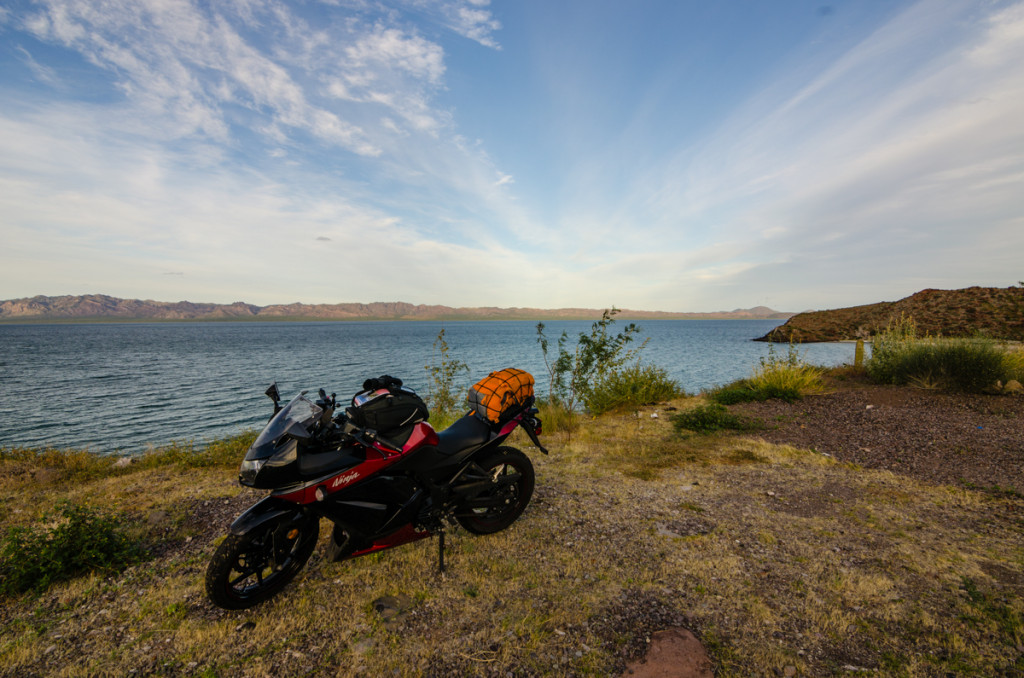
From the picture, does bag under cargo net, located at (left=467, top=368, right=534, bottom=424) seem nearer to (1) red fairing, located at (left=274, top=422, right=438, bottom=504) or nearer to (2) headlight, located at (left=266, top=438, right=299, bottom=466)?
(1) red fairing, located at (left=274, top=422, right=438, bottom=504)

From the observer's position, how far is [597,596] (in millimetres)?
3303

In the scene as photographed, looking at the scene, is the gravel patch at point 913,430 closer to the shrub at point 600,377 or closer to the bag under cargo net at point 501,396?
the shrub at point 600,377

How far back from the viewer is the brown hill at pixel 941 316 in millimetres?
15951

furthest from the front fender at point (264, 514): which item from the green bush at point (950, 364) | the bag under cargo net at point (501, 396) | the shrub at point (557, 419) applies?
the green bush at point (950, 364)

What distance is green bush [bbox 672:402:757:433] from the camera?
8305 millimetres

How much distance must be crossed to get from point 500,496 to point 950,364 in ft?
37.7

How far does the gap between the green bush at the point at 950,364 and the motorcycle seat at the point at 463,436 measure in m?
11.3

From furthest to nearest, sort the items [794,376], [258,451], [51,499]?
1. [794,376]
2. [51,499]
3. [258,451]

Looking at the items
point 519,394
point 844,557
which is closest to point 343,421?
point 519,394

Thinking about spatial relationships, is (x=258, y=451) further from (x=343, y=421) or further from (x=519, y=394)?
(x=519, y=394)

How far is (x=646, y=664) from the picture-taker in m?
2.61

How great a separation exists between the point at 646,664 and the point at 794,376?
32.6 feet

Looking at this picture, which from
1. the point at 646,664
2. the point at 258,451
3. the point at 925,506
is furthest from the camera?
the point at 925,506

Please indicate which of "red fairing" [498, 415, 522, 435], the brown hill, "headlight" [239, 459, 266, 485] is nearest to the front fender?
"headlight" [239, 459, 266, 485]
